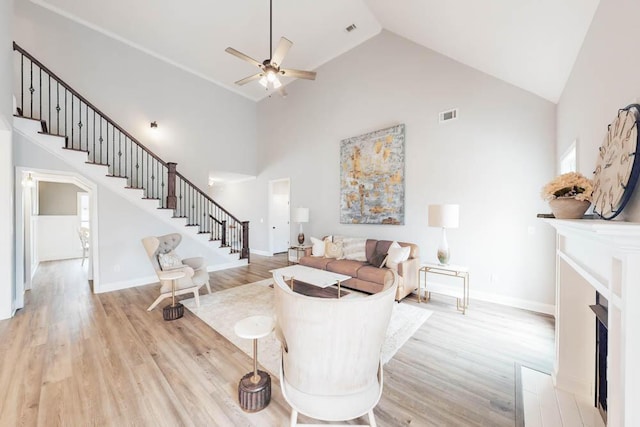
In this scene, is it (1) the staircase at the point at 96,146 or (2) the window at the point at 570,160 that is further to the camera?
(1) the staircase at the point at 96,146

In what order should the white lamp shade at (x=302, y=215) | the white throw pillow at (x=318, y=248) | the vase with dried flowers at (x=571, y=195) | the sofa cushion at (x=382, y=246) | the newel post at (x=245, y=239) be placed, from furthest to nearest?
the newel post at (x=245, y=239) → the white lamp shade at (x=302, y=215) → the white throw pillow at (x=318, y=248) → the sofa cushion at (x=382, y=246) → the vase with dried flowers at (x=571, y=195)

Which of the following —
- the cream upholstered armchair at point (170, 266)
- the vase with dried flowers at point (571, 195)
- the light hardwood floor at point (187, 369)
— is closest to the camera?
the vase with dried flowers at point (571, 195)

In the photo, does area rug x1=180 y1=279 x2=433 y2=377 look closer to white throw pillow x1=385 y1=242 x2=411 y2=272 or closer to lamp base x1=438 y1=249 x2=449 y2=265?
white throw pillow x1=385 y1=242 x2=411 y2=272

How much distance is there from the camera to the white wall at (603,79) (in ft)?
4.18

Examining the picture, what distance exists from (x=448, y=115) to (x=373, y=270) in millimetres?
2851

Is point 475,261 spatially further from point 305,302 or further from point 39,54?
point 39,54

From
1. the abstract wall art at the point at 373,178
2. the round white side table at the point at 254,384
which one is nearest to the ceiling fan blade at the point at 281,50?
the abstract wall art at the point at 373,178

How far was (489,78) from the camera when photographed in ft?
A: 12.2

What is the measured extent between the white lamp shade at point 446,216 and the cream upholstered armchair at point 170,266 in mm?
3659

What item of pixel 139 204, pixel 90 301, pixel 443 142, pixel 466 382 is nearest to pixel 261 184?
pixel 139 204

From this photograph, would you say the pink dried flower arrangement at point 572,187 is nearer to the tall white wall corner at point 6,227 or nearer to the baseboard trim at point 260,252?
the tall white wall corner at point 6,227

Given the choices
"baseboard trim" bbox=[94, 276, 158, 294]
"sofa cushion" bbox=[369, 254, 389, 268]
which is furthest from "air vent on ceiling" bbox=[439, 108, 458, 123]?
"baseboard trim" bbox=[94, 276, 158, 294]

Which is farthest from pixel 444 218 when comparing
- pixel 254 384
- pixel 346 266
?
pixel 254 384

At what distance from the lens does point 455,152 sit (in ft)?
13.3
